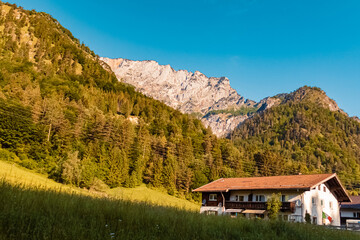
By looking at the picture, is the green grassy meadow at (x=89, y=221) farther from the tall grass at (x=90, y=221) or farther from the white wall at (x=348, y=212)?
the white wall at (x=348, y=212)

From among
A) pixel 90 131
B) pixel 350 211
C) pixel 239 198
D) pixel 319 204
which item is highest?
pixel 90 131

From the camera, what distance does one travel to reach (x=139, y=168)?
252 feet

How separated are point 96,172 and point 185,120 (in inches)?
3052

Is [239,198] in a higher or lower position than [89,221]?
higher

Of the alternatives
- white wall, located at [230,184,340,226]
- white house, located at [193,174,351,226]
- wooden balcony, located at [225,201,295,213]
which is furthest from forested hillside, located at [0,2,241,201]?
white wall, located at [230,184,340,226]

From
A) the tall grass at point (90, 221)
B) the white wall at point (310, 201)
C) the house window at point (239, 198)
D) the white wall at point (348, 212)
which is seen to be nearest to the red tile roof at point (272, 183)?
the white wall at point (310, 201)

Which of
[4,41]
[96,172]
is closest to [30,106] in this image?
[96,172]

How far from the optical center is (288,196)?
40656 millimetres

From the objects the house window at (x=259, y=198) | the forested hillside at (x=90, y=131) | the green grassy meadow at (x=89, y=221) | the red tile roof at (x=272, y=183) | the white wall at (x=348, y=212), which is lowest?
the green grassy meadow at (x=89, y=221)

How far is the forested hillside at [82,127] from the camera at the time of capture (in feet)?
204

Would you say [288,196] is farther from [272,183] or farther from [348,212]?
[348,212]

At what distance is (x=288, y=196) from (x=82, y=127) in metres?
60.8

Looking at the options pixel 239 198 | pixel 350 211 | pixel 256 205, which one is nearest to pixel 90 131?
pixel 239 198

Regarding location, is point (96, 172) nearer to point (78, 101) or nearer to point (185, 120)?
point (78, 101)
